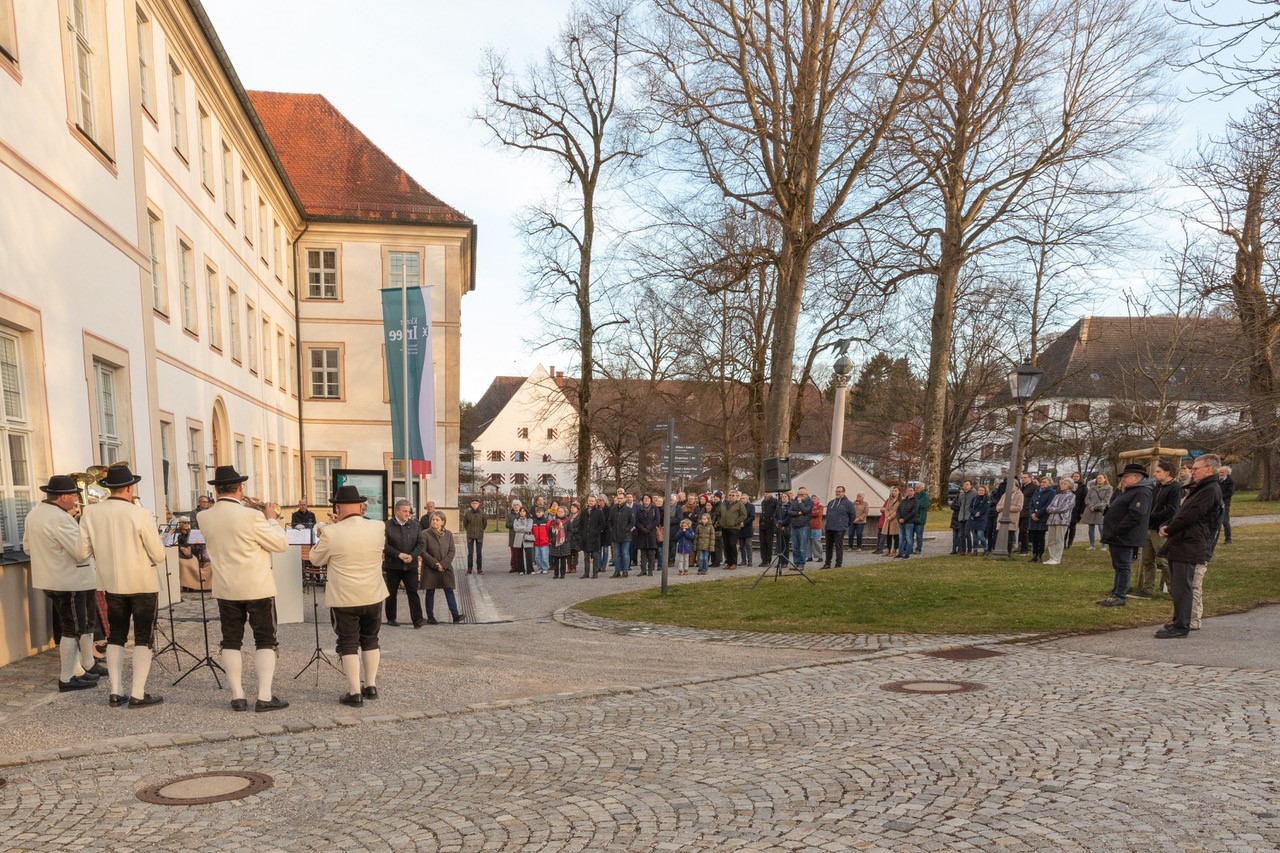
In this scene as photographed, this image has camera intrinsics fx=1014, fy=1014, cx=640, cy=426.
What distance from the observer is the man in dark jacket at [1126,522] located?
12281 millimetres

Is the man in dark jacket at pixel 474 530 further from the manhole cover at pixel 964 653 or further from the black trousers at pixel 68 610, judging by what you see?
the manhole cover at pixel 964 653

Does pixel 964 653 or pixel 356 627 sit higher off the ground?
pixel 356 627

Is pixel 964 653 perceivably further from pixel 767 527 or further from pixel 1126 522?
pixel 767 527

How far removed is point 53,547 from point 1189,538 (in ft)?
35.2

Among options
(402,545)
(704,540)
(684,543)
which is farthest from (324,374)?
(402,545)

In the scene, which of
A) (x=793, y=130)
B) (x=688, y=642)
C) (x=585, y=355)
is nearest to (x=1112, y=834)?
(x=688, y=642)

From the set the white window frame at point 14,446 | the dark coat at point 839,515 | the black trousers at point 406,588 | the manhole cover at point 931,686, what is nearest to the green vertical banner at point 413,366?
the dark coat at point 839,515

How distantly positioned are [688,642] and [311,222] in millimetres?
30737

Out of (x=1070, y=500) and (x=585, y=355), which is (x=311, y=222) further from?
(x=1070, y=500)

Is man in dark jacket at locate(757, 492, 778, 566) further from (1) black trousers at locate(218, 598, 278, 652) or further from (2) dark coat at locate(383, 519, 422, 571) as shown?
(1) black trousers at locate(218, 598, 278, 652)

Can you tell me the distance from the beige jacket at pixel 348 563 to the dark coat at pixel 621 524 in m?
13.2

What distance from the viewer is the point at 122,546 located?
7992 millimetres

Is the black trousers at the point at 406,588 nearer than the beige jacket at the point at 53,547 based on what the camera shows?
No

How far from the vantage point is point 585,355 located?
33500 mm
